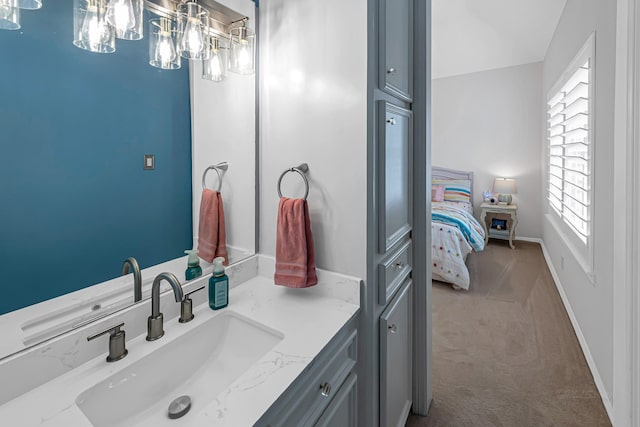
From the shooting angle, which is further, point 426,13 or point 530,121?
point 530,121

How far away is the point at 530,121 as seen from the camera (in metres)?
5.18

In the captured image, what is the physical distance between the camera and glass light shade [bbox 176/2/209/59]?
1.17 metres

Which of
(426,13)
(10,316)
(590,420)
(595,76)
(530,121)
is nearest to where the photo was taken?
(10,316)

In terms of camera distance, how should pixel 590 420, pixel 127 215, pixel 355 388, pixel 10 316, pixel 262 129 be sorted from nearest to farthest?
pixel 10 316 → pixel 127 215 → pixel 355 388 → pixel 262 129 → pixel 590 420

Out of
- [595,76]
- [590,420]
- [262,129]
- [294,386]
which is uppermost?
[595,76]

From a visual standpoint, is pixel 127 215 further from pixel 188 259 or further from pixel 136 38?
pixel 136 38

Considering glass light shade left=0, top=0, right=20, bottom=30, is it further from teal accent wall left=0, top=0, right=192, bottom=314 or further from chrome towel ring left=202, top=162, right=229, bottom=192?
chrome towel ring left=202, top=162, right=229, bottom=192

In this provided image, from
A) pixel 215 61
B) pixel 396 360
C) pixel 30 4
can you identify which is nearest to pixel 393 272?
pixel 396 360

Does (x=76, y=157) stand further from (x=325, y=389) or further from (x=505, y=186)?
(x=505, y=186)

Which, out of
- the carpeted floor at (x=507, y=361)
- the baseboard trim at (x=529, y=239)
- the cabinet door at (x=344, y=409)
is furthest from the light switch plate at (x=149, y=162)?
the baseboard trim at (x=529, y=239)

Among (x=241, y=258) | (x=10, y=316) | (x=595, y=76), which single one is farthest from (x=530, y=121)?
(x=10, y=316)

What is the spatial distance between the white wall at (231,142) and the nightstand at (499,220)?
15.9 ft

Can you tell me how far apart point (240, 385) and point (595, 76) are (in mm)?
2746

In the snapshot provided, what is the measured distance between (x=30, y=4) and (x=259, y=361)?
3.58ft
